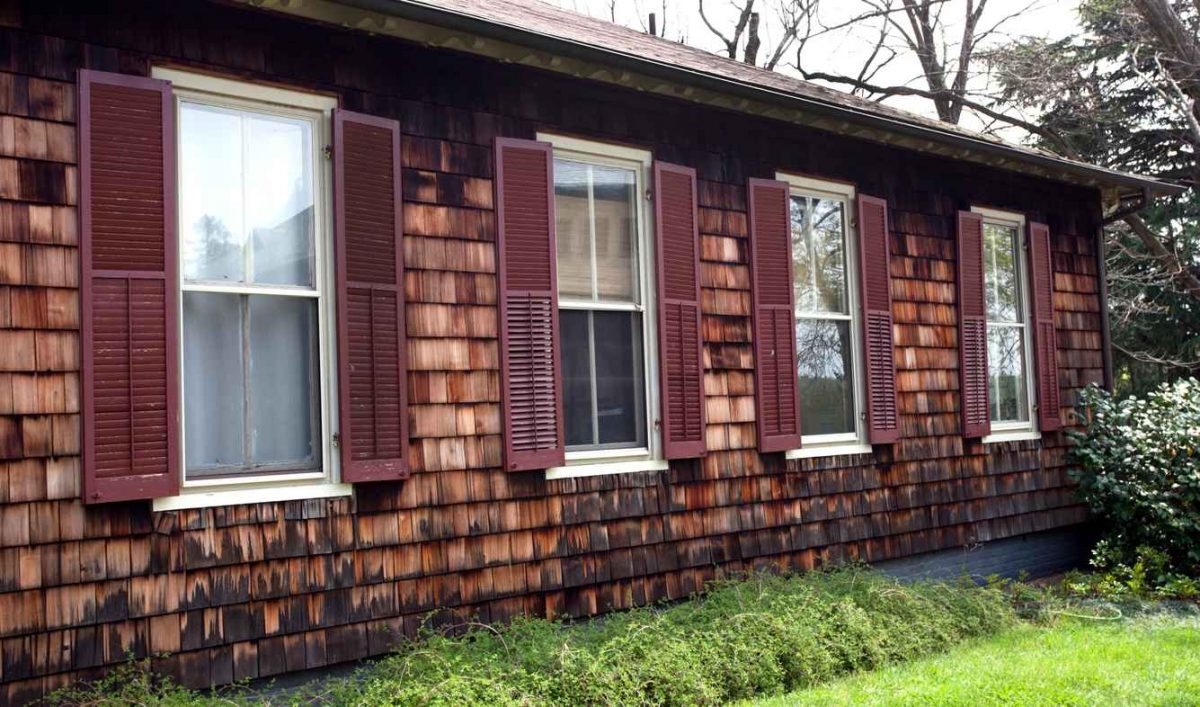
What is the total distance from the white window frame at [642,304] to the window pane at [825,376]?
1.41 meters

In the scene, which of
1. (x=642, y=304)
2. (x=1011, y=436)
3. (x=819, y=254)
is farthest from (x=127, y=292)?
(x=1011, y=436)

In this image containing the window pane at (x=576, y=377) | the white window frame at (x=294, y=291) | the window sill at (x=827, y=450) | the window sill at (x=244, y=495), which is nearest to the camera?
the window sill at (x=244, y=495)

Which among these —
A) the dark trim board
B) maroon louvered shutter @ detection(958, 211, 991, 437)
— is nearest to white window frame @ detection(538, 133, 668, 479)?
the dark trim board

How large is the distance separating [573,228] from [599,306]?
471 millimetres

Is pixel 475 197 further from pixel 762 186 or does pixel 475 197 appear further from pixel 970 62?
pixel 970 62

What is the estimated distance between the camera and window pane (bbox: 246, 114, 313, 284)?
4922 millimetres

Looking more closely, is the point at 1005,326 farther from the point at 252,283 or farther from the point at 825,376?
the point at 252,283

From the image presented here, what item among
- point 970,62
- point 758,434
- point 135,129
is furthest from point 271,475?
point 970,62

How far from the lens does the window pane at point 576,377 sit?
6.04 metres

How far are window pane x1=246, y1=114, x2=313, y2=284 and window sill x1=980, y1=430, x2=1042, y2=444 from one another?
587cm

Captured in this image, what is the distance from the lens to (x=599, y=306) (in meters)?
6.21

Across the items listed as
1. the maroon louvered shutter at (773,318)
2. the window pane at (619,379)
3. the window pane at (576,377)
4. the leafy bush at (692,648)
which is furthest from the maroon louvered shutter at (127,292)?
the maroon louvered shutter at (773,318)

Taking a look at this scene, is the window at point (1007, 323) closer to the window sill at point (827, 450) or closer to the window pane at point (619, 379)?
the window sill at point (827, 450)

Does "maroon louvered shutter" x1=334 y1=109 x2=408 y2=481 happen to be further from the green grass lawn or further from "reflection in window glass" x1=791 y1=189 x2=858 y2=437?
"reflection in window glass" x1=791 y1=189 x2=858 y2=437
